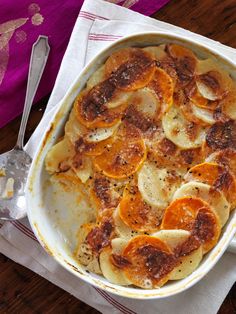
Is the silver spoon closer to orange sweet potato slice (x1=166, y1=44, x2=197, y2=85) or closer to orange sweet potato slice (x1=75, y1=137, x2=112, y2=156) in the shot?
orange sweet potato slice (x1=75, y1=137, x2=112, y2=156)

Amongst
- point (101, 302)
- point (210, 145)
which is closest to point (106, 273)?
point (101, 302)

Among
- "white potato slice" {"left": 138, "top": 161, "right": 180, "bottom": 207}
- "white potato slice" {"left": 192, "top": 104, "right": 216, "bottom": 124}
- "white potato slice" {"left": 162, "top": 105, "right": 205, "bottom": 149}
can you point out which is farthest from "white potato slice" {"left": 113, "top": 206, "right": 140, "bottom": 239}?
"white potato slice" {"left": 192, "top": 104, "right": 216, "bottom": 124}

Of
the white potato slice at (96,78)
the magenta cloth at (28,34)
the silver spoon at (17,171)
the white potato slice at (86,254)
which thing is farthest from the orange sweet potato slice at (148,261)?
the magenta cloth at (28,34)

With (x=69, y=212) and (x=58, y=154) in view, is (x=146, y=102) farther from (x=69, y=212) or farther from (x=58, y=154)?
(x=69, y=212)

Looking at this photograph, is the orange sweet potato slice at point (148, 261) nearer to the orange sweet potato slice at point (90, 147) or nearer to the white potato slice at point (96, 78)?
the orange sweet potato slice at point (90, 147)

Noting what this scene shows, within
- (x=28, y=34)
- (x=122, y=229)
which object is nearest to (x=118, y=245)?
(x=122, y=229)

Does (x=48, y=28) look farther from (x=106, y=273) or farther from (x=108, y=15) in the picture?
(x=106, y=273)
